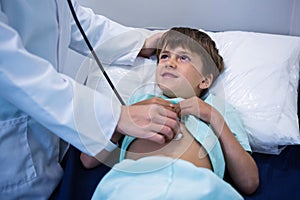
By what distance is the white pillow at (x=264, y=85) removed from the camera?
1.32 meters

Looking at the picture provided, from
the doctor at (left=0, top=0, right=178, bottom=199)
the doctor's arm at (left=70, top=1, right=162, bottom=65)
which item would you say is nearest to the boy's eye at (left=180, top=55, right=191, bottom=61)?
the doctor's arm at (left=70, top=1, right=162, bottom=65)

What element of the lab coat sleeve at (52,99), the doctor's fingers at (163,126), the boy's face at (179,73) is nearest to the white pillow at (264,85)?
the boy's face at (179,73)

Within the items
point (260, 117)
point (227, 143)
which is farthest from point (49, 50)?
point (260, 117)

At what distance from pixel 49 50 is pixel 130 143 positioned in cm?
39

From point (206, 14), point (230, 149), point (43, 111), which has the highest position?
point (43, 111)

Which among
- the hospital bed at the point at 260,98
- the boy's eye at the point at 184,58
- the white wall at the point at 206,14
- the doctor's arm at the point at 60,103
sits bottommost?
the hospital bed at the point at 260,98

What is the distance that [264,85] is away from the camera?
4.62ft

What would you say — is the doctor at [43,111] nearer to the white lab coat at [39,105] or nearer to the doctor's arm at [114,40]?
the white lab coat at [39,105]

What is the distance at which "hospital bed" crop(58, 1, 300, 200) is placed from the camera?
47.1 inches

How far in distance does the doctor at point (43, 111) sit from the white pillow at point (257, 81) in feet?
1.21

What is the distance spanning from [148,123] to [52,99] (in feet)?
0.80

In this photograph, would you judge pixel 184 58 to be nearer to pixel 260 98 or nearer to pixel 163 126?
pixel 260 98

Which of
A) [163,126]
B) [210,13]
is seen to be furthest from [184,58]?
[210,13]

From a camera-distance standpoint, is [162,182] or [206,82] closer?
[162,182]
